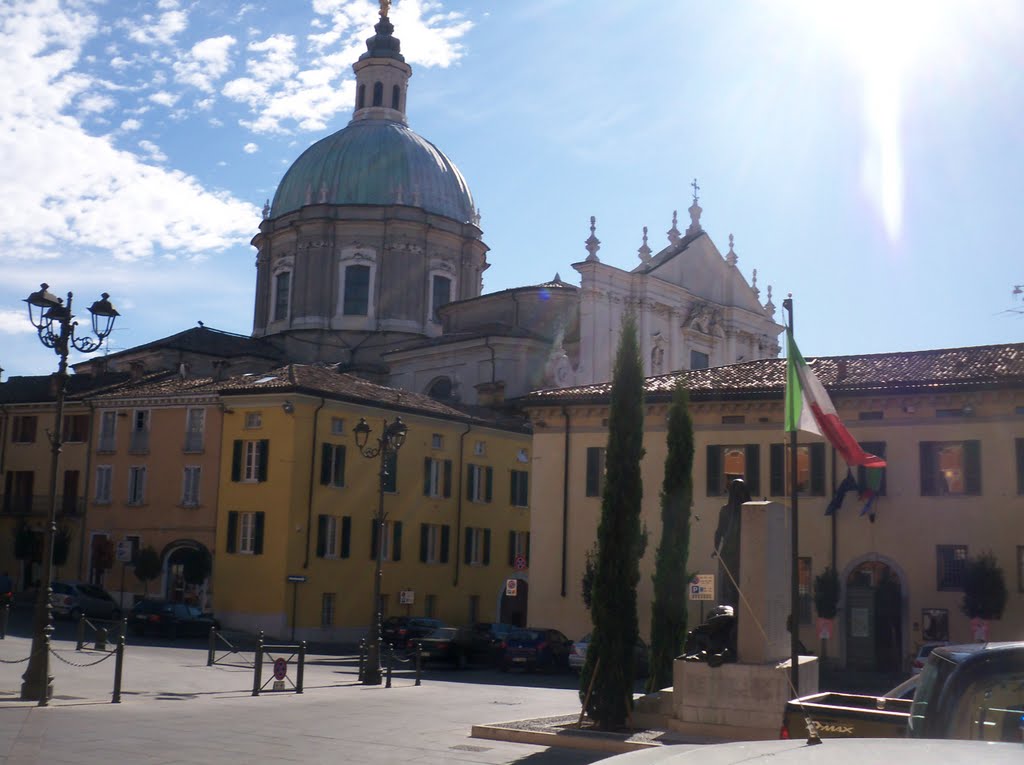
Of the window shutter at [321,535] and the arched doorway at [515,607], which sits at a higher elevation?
the window shutter at [321,535]

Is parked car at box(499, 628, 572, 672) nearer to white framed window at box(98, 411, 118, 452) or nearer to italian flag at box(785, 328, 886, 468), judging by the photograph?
italian flag at box(785, 328, 886, 468)

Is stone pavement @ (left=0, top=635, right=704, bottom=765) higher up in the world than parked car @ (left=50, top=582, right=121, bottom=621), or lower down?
lower down

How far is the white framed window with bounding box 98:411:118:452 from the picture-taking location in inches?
A: 1925

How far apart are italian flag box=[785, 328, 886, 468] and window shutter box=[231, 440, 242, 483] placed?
2984cm

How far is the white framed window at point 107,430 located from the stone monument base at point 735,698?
122 ft

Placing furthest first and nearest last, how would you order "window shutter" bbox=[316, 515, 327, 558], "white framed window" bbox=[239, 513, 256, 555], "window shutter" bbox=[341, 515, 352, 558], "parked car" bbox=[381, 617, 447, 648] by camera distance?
1. "window shutter" bbox=[341, 515, 352, 558]
2. "window shutter" bbox=[316, 515, 327, 558]
3. "white framed window" bbox=[239, 513, 256, 555]
4. "parked car" bbox=[381, 617, 447, 648]

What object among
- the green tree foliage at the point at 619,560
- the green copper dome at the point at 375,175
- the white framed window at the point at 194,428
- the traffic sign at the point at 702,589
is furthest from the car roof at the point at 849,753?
the green copper dome at the point at 375,175

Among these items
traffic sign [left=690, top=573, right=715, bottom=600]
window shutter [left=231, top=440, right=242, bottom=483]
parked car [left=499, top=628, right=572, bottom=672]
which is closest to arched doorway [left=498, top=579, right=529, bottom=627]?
window shutter [left=231, top=440, right=242, bottom=483]

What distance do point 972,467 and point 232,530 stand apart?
25885 millimetres

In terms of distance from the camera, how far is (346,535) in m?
45.2

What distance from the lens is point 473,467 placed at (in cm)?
5178

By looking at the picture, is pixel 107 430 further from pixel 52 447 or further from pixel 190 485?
pixel 52 447

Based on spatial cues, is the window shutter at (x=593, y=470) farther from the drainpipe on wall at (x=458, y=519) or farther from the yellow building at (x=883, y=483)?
the drainpipe on wall at (x=458, y=519)

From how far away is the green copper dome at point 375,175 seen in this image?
Answer: 7200 centimetres
